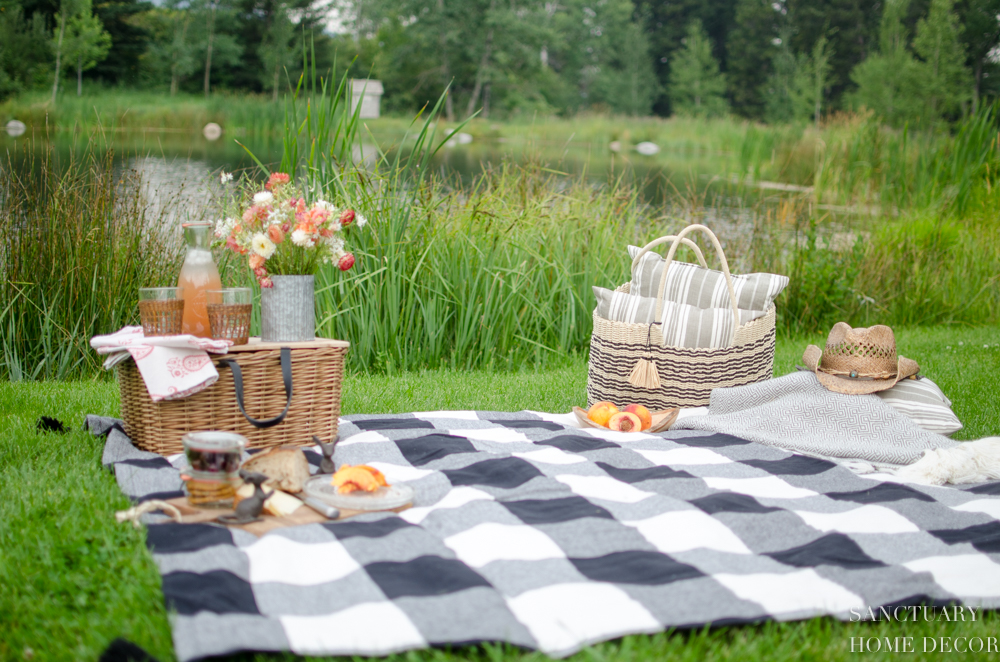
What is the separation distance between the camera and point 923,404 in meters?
2.78

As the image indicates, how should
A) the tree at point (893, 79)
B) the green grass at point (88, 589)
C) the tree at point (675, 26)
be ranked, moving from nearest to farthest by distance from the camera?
the green grass at point (88, 589) → the tree at point (893, 79) → the tree at point (675, 26)

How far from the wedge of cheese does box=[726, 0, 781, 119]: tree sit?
121 ft

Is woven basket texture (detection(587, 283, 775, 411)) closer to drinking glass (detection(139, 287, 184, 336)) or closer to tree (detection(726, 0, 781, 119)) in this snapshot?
drinking glass (detection(139, 287, 184, 336))

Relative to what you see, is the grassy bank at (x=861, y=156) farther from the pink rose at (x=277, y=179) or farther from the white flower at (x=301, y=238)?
the white flower at (x=301, y=238)

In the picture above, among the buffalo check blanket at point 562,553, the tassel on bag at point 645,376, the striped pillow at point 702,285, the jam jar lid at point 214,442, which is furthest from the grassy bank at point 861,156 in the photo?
the buffalo check blanket at point 562,553

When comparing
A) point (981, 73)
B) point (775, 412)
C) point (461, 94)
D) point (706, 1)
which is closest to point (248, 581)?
point (775, 412)

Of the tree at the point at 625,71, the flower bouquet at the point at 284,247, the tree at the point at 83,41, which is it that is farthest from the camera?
the tree at the point at 625,71

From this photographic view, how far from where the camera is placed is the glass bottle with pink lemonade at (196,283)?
2.32 meters

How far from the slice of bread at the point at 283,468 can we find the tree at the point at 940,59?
57.2 feet

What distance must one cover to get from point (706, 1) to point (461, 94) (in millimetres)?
16284

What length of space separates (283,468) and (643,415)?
1.37 meters

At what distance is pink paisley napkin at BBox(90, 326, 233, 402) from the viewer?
2.18 metres

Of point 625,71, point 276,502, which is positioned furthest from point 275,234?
point 625,71

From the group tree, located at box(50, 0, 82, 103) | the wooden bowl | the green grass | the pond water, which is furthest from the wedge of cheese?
tree, located at box(50, 0, 82, 103)
